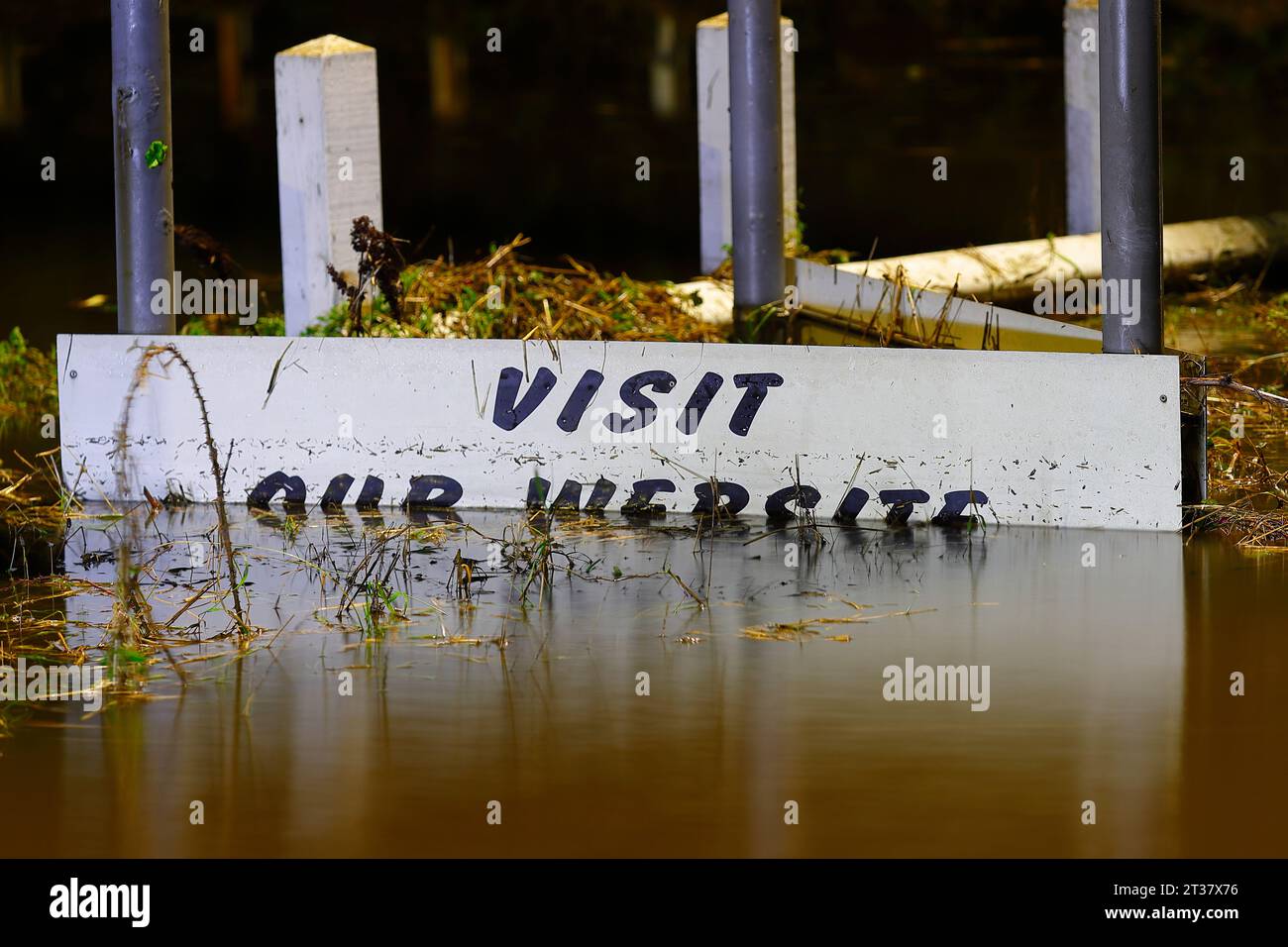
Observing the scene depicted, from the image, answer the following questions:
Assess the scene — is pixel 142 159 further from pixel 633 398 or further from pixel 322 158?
pixel 633 398

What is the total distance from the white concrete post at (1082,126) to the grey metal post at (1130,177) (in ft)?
17.6

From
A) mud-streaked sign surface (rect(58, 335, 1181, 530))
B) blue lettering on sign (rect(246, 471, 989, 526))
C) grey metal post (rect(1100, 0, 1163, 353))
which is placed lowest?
blue lettering on sign (rect(246, 471, 989, 526))

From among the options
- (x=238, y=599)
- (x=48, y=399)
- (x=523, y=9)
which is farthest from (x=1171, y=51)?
(x=238, y=599)

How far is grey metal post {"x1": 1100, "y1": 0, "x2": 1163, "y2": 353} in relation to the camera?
8281mm

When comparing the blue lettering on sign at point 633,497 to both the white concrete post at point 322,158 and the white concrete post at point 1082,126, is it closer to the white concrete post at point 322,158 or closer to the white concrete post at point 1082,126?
the white concrete post at point 322,158

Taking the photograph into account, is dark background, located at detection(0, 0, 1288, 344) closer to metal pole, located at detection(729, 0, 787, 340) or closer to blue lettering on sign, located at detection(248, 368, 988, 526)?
metal pole, located at detection(729, 0, 787, 340)

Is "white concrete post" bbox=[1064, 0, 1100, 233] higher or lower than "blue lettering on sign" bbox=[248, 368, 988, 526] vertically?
higher

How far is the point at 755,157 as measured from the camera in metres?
10.9

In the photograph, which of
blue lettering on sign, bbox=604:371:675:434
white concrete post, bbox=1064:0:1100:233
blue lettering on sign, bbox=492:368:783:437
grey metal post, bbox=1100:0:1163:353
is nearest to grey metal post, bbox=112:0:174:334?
blue lettering on sign, bbox=492:368:783:437

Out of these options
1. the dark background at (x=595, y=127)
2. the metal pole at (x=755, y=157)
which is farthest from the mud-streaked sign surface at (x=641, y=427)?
the metal pole at (x=755, y=157)

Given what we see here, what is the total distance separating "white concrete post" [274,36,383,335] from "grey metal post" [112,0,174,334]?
149 centimetres

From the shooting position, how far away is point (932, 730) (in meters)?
5.95
